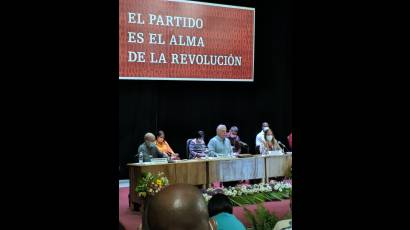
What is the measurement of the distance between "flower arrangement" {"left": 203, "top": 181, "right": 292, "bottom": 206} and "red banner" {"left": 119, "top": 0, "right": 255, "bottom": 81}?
8.04 ft

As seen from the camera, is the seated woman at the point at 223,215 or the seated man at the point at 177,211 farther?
the seated woman at the point at 223,215

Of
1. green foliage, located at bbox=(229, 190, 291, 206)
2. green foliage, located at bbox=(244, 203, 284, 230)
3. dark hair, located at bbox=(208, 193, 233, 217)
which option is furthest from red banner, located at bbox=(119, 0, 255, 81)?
dark hair, located at bbox=(208, 193, 233, 217)

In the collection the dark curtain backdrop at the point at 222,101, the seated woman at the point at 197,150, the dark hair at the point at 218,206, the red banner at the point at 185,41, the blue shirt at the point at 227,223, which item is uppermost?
the red banner at the point at 185,41

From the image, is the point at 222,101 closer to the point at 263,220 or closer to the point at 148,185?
the point at 148,185

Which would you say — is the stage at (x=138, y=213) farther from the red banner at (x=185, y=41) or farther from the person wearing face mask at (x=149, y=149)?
the red banner at (x=185, y=41)

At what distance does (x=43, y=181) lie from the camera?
139cm

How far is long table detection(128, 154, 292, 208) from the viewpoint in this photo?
624 centimetres

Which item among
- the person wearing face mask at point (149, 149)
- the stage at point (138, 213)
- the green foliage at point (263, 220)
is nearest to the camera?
the green foliage at point (263, 220)

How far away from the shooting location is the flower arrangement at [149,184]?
5590 millimetres

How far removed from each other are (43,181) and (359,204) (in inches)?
32.8

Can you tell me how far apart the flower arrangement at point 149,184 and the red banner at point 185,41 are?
2492mm

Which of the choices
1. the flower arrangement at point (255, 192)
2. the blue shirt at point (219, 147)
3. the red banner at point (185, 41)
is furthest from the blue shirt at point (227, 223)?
the red banner at point (185, 41)

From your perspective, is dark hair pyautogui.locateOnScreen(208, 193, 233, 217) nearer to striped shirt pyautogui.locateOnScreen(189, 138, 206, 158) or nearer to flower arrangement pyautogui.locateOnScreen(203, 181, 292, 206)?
flower arrangement pyautogui.locateOnScreen(203, 181, 292, 206)

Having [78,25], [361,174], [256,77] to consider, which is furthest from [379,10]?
Result: [256,77]
